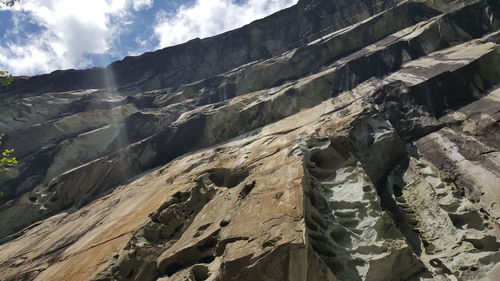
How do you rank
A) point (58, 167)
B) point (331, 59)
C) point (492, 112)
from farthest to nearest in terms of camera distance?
1. point (331, 59)
2. point (58, 167)
3. point (492, 112)

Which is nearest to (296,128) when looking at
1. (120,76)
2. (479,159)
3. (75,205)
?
(479,159)

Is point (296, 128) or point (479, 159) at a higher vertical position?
point (296, 128)

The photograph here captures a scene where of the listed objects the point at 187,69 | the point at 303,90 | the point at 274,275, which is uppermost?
the point at 187,69

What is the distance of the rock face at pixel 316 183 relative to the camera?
961 cm

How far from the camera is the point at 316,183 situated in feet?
41.5

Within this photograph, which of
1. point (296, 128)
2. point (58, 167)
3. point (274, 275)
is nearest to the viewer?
point (274, 275)

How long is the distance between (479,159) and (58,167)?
31.7 m

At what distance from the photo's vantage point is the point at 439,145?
15164mm

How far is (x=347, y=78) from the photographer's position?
2569 centimetres

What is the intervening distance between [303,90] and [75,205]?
1759 centimetres

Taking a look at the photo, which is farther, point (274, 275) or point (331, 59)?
point (331, 59)

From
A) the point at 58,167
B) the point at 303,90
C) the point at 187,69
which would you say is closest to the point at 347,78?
the point at 303,90

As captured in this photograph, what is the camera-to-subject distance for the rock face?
961 centimetres

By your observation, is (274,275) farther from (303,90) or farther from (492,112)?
(303,90)
